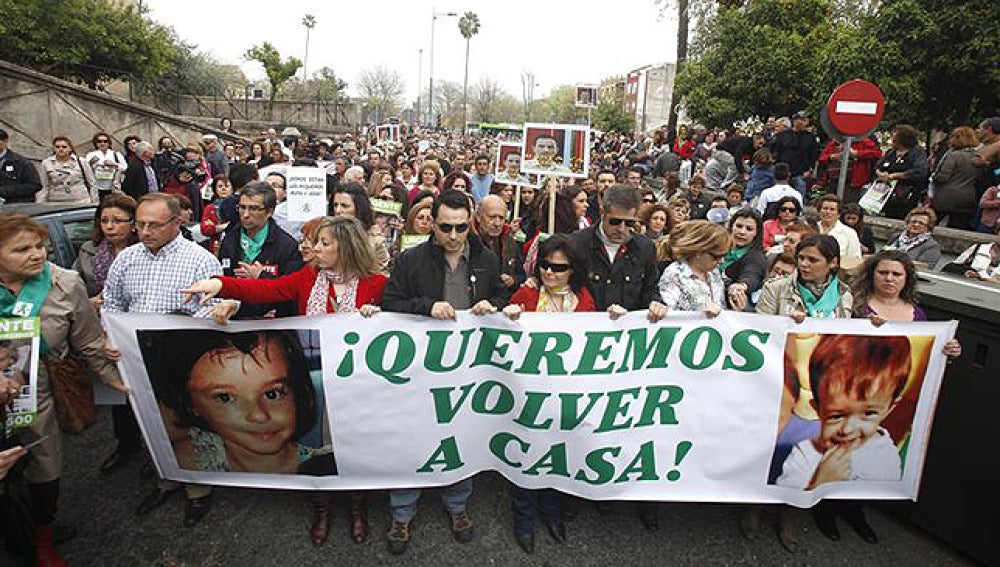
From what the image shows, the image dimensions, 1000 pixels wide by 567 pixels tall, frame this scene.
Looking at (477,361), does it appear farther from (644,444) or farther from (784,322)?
(784,322)

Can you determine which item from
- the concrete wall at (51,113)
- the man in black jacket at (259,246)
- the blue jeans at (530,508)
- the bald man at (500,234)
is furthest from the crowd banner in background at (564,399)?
the concrete wall at (51,113)

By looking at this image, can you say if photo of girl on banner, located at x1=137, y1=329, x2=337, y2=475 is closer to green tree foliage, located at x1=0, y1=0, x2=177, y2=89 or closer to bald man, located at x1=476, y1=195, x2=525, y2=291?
bald man, located at x1=476, y1=195, x2=525, y2=291

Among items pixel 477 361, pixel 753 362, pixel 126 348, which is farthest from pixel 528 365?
pixel 126 348

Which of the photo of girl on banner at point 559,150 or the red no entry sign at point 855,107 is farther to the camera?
the photo of girl on banner at point 559,150

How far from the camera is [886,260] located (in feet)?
11.5

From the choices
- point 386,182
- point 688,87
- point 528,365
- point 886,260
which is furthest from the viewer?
point 688,87

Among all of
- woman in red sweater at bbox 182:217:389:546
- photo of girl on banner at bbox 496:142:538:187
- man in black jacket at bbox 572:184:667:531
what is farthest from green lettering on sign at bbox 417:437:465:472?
photo of girl on banner at bbox 496:142:538:187

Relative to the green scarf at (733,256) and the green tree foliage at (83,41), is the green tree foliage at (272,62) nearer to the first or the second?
the green tree foliage at (83,41)

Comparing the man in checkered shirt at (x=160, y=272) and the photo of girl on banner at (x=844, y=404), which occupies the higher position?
the man in checkered shirt at (x=160, y=272)

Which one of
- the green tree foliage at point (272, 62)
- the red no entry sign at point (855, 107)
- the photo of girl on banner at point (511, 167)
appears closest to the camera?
the red no entry sign at point (855, 107)

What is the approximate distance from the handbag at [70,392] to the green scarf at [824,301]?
412 centimetres

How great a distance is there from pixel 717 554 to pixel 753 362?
1.11 meters

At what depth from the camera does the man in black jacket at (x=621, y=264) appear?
356cm

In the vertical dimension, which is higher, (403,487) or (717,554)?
(403,487)
